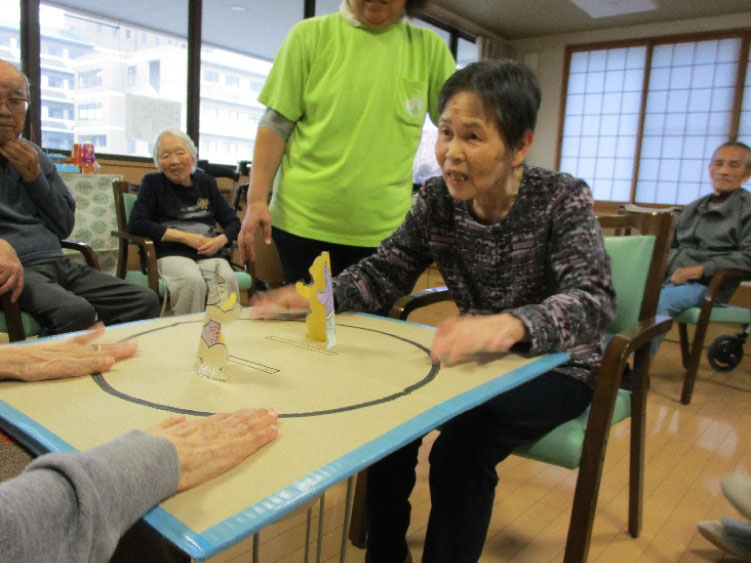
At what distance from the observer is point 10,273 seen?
1714 mm

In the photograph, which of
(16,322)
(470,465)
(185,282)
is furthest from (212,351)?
(185,282)

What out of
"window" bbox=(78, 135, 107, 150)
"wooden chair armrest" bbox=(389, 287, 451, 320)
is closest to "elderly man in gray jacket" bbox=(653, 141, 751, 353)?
"wooden chair armrest" bbox=(389, 287, 451, 320)

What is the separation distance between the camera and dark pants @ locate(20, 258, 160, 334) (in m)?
1.81

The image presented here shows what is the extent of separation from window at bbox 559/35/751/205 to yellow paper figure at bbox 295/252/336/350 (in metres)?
5.93

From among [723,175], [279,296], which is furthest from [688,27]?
[279,296]

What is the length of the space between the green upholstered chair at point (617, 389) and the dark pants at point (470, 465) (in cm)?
6

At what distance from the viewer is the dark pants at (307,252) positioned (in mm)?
1536

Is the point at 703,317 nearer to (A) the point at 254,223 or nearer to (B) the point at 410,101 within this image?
(B) the point at 410,101

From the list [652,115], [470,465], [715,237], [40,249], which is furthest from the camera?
[652,115]

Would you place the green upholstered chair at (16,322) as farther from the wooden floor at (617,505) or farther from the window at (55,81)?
the window at (55,81)

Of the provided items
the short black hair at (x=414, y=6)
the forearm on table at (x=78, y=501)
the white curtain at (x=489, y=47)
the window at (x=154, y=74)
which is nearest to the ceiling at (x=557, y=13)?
the white curtain at (x=489, y=47)

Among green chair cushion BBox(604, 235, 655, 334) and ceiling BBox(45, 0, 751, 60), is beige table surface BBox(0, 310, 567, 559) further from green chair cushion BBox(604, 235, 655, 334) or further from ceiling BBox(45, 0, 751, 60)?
ceiling BBox(45, 0, 751, 60)

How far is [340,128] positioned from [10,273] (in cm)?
108

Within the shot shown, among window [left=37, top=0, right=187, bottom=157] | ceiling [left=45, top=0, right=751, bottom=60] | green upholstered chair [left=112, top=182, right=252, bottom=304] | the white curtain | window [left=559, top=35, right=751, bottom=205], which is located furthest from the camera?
the white curtain
